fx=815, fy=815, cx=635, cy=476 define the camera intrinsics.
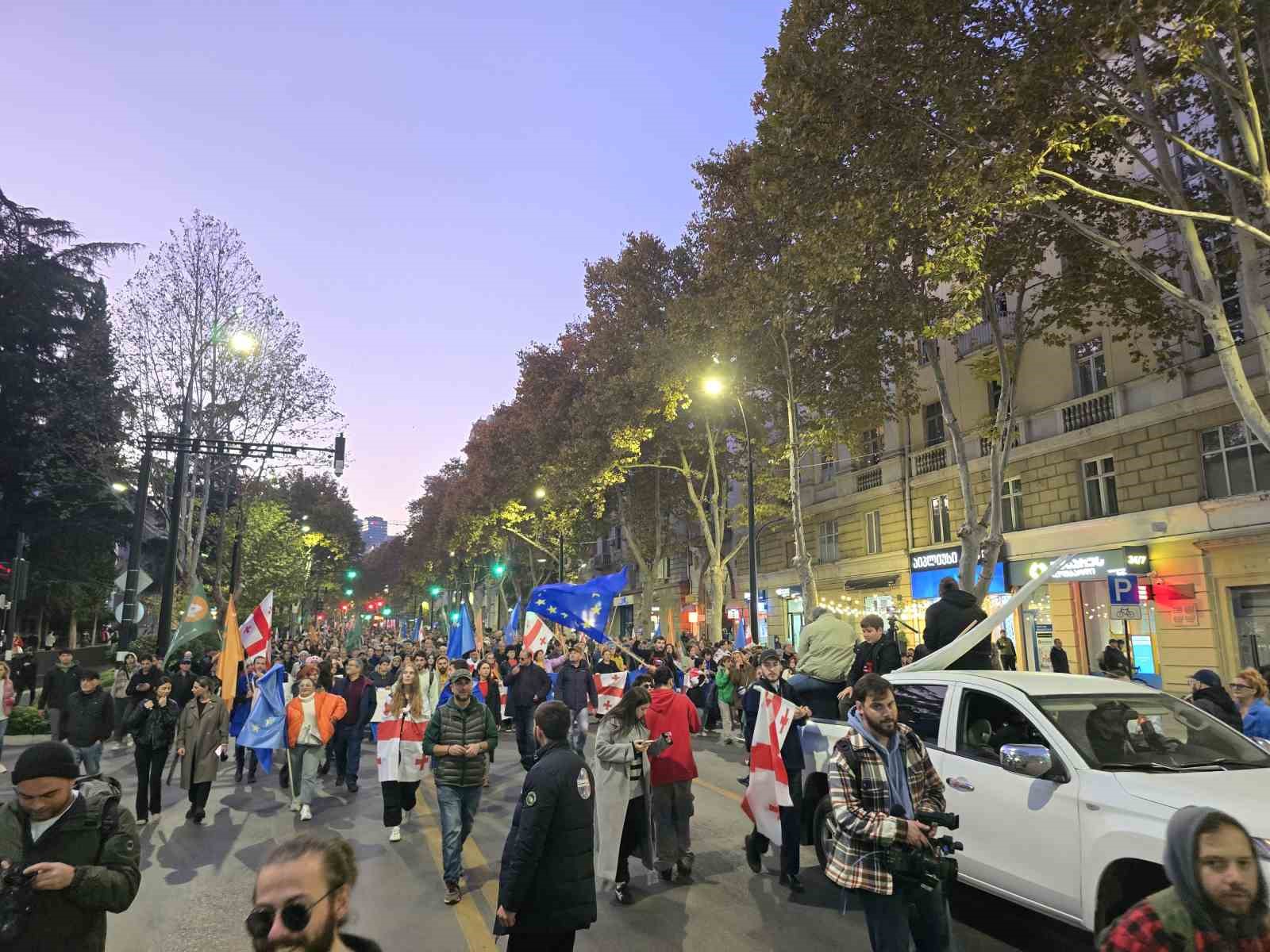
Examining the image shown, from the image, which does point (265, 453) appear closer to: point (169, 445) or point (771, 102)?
point (169, 445)

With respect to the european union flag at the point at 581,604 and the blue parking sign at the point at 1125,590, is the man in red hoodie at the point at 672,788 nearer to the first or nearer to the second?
the european union flag at the point at 581,604

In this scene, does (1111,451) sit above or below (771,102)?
below

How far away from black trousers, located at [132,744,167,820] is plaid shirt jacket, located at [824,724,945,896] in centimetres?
877

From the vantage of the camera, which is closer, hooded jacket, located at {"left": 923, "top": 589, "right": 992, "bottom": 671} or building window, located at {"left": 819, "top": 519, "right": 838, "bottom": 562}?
hooded jacket, located at {"left": 923, "top": 589, "right": 992, "bottom": 671}

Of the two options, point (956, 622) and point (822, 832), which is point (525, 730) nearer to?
point (822, 832)

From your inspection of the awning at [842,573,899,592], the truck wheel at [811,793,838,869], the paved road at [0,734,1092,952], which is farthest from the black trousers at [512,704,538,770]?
the awning at [842,573,899,592]

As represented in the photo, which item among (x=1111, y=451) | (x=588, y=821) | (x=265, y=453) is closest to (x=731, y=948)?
(x=588, y=821)

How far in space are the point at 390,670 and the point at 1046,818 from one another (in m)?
14.5

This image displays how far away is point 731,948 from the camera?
17.6ft

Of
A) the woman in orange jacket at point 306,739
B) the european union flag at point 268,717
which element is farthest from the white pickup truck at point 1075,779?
the european union flag at point 268,717

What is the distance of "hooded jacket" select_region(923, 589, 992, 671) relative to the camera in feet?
26.3

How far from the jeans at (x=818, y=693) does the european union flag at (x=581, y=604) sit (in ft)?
29.1

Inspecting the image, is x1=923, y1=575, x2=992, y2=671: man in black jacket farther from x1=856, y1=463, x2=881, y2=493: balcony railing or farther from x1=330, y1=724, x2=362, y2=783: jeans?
x1=856, y1=463, x2=881, y2=493: balcony railing

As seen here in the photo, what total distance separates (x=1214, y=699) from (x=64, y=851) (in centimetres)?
959
